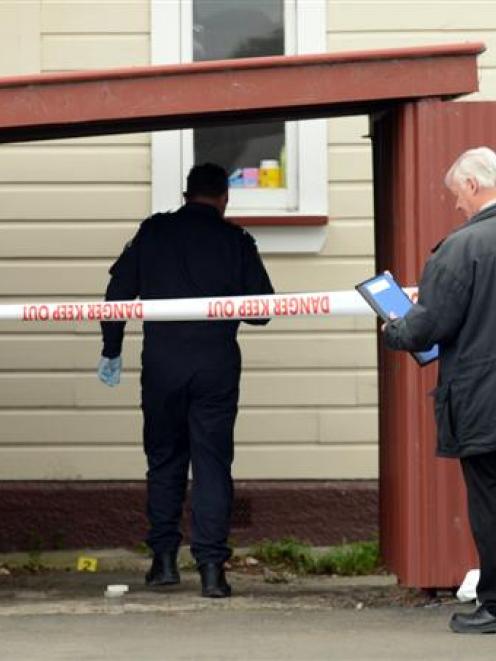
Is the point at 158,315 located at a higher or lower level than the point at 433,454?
higher

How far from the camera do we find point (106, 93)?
313 inches

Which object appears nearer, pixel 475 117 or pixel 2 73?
pixel 475 117

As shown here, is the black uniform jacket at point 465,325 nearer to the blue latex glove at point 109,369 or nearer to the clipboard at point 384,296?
the clipboard at point 384,296

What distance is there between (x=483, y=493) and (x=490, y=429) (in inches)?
10.6

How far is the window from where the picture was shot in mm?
10758

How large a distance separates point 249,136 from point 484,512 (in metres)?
4.02

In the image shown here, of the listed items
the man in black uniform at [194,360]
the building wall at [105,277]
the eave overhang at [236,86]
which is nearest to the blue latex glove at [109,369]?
the man in black uniform at [194,360]

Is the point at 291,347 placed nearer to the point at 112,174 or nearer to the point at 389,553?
the point at 112,174

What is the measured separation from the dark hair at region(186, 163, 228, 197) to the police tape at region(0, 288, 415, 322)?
26.8 inches

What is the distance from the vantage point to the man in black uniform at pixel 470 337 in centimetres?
735

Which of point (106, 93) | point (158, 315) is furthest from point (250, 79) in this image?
point (158, 315)

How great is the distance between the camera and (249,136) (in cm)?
1094

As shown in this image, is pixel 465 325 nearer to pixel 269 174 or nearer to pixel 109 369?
pixel 109 369

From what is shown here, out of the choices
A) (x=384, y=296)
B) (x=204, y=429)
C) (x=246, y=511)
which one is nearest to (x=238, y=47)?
(x=246, y=511)
